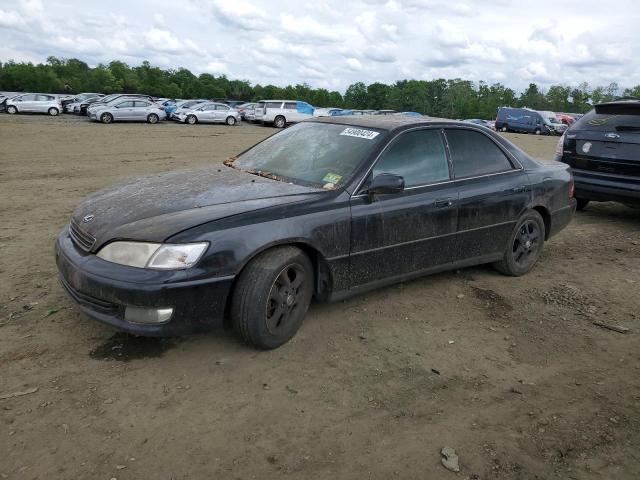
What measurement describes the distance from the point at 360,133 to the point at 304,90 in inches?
3749

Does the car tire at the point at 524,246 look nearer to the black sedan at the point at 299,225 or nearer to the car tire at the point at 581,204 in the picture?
the black sedan at the point at 299,225

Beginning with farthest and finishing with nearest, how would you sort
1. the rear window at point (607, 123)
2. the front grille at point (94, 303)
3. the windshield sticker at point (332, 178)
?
1. the rear window at point (607, 123)
2. the windshield sticker at point (332, 178)
3. the front grille at point (94, 303)

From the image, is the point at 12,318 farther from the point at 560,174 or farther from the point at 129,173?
the point at 129,173

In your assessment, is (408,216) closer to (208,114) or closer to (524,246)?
(524,246)

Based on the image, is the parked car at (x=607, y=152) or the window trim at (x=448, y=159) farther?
the parked car at (x=607, y=152)

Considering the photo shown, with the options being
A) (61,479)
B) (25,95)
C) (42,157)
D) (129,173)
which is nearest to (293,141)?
(61,479)

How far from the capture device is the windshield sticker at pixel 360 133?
14.0 ft

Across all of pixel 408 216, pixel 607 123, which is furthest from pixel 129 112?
pixel 408 216

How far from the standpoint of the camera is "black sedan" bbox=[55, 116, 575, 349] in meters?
3.20

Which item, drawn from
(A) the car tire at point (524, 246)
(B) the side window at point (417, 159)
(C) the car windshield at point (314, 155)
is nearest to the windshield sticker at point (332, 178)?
(C) the car windshield at point (314, 155)

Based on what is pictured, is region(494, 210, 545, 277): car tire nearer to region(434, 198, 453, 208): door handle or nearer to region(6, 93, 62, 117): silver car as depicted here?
region(434, 198, 453, 208): door handle

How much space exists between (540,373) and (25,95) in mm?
34316

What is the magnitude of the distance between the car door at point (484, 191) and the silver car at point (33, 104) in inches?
1251

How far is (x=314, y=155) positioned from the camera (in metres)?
4.33
